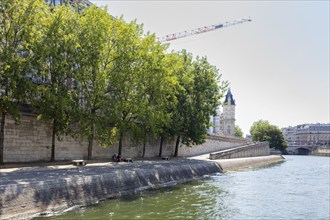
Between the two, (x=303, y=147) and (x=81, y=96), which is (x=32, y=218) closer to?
(x=81, y=96)

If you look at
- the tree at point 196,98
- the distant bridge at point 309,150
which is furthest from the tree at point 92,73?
the distant bridge at point 309,150

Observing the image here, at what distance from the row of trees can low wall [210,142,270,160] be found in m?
Answer: 25.3

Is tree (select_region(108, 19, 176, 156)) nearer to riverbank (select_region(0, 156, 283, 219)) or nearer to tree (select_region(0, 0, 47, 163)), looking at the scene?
riverbank (select_region(0, 156, 283, 219))

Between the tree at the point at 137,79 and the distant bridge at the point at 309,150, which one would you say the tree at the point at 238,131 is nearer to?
the distant bridge at the point at 309,150

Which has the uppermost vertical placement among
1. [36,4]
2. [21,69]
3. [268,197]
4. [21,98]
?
[36,4]

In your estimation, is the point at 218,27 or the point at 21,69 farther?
the point at 218,27

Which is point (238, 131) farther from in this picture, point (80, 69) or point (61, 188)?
point (61, 188)

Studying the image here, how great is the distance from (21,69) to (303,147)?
163 m

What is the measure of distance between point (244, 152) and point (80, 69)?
6230cm

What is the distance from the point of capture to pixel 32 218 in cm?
1703

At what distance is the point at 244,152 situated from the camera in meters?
86.6

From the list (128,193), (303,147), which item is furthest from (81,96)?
(303,147)

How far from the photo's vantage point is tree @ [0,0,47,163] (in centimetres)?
2573

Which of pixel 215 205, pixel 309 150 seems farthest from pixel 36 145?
pixel 309 150
